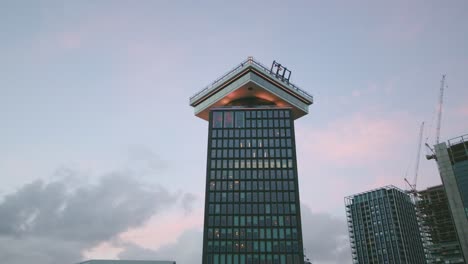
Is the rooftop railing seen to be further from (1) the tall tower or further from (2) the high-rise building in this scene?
(2) the high-rise building

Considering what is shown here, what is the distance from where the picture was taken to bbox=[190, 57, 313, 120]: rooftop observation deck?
166375 millimetres

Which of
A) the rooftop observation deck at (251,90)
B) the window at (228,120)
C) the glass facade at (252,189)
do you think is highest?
the rooftop observation deck at (251,90)

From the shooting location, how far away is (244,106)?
173625 mm

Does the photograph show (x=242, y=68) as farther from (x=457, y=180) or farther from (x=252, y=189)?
(x=457, y=180)

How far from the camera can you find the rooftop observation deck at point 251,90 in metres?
166

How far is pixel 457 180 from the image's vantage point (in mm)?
164125

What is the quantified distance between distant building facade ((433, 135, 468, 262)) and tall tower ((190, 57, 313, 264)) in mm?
61347

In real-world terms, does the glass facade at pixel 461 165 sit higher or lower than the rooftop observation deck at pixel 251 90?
lower

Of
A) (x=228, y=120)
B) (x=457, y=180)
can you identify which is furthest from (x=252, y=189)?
(x=457, y=180)

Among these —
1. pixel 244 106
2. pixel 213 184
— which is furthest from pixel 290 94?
pixel 213 184

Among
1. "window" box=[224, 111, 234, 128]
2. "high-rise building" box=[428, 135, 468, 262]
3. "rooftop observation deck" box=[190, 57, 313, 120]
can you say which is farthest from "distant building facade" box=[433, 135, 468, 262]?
"window" box=[224, 111, 234, 128]

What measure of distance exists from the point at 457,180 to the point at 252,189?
279 feet

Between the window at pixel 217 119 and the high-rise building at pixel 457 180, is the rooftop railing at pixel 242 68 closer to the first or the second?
the window at pixel 217 119

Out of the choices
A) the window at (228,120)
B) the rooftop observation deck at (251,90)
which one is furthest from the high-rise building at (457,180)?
the window at (228,120)
